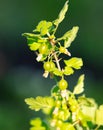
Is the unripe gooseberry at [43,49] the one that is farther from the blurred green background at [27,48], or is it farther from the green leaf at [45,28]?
the blurred green background at [27,48]

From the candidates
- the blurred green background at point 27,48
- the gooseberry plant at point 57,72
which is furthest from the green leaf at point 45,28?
the blurred green background at point 27,48

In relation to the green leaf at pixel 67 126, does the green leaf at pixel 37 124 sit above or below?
above

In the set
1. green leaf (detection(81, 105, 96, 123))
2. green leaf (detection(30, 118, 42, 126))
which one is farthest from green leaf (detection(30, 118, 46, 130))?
green leaf (detection(81, 105, 96, 123))

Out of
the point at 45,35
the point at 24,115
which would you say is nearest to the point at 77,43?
the point at 24,115

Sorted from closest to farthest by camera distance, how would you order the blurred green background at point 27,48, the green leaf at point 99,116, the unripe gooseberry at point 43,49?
the unripe gooseberry at point 43,49
the green leaf at point 99,116
the blurred green background at point 27,48

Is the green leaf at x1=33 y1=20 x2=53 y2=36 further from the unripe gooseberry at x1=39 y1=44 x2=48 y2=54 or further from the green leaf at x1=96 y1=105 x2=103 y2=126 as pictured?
the green leaf at x1=96 y1=105 x2=103 y2=126

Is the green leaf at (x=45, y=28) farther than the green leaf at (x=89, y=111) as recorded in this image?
No

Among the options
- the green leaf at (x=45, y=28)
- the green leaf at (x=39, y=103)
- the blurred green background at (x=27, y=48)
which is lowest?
the green leaf at (x=39, y=103)
